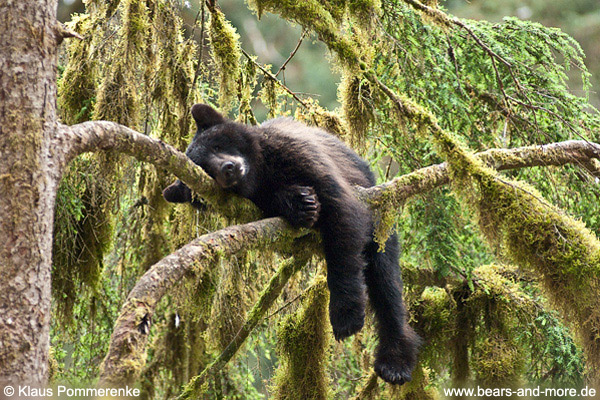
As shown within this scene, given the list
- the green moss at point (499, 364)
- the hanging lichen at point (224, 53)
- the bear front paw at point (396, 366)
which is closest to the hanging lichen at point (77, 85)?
the hanging lichen at point (224, 53)

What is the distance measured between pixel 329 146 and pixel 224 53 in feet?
3.43

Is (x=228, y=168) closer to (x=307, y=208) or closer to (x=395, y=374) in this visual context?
(x=307, y=208)

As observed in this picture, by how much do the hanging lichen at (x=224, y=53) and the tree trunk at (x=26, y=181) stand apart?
1816mm

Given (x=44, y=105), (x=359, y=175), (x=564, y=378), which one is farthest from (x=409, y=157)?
(x=44, y=105)

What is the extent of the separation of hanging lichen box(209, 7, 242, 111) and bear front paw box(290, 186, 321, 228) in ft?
2.89

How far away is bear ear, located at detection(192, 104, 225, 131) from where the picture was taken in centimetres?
412

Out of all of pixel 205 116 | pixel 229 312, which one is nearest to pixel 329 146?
pixel 205 116

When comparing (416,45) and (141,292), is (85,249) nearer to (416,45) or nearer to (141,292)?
(141,292)

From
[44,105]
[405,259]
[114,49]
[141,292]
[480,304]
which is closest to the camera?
[141,292]

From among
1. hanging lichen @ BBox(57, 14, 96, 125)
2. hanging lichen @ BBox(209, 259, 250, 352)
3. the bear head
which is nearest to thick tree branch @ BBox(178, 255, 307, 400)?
hanging lichen @ BBox(209, 259, 250, 352)

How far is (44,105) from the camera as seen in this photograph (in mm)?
2285

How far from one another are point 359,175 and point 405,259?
53.2 inches

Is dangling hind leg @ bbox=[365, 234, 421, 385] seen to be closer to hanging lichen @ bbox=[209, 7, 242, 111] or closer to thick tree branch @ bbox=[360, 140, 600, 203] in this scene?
thick tree branch @ bbox=[360, 140, 600, 203]

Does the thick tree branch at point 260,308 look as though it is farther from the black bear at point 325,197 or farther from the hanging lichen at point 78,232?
the hanging lichen at point 78,232
